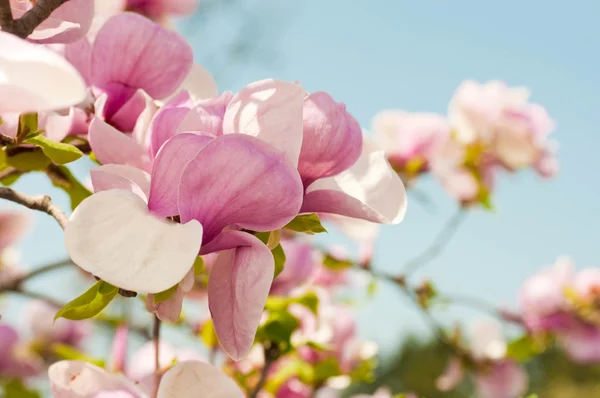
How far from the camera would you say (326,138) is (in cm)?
37

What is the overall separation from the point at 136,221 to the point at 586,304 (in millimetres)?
1616

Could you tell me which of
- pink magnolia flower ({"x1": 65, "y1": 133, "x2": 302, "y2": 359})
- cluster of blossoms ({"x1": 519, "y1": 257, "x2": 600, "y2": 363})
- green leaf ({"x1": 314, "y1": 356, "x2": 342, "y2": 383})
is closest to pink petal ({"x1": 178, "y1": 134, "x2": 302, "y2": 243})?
pink magnolia flower ({"x1": 65, "y1": 133, "x2": 302, "y2": 359})

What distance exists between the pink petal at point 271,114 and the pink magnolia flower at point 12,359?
1311 mm

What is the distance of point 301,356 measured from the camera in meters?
1.12

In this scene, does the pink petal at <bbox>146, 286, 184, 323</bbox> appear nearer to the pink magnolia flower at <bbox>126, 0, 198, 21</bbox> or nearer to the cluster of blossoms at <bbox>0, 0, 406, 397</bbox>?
the cluster of blossoms at <bbox>0, 0, 406, 397</bbox>

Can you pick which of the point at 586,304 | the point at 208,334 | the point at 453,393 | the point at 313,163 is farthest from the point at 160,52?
the point at 453,393

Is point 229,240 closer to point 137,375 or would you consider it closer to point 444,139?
point 137,375

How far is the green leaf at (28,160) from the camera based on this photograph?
0.43 m

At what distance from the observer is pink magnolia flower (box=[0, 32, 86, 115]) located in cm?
24

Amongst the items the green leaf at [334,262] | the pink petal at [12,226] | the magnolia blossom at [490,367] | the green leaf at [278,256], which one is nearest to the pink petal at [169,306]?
the green leaf at [278,256]

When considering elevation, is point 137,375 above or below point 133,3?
below

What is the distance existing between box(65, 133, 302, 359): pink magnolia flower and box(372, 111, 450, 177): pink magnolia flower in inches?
47.8

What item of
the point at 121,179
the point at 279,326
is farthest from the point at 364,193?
the point at 279,326

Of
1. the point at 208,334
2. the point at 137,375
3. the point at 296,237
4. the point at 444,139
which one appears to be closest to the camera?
the point at 137,375
